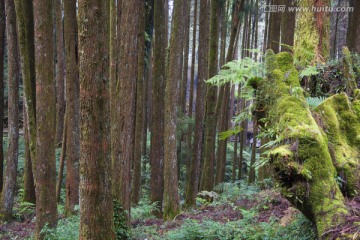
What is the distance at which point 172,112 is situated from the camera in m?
9.62

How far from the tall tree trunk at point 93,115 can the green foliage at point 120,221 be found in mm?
2213

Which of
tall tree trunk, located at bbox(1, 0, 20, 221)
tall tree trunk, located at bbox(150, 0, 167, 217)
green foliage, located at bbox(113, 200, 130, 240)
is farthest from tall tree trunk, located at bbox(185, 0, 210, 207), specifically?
tall tree trunk, located at bbox(1, 0, 20, 221)

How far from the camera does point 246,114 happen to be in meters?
5.55

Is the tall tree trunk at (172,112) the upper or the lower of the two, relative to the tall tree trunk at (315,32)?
lower

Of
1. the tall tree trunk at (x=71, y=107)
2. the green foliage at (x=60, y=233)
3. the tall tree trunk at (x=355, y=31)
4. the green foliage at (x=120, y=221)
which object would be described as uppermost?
the tall tree trunk at (x=355, y=31)

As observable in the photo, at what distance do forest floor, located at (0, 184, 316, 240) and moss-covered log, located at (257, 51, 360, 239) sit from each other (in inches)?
29.7

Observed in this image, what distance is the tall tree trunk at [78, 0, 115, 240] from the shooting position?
181 inches

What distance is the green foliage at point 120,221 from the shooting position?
23.3 feet

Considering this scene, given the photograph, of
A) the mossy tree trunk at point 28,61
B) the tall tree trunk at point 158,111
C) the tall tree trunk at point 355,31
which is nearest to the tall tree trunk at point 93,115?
the mossy tree trunk at point 28,61

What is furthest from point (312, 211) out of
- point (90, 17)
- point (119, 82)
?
point (119, 82)

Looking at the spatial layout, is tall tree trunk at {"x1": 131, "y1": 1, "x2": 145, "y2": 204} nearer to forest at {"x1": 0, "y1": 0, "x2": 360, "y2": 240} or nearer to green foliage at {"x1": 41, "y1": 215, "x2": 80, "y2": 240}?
forest at {"x1": 0, "y1": 0, "x2": 360, "y2": 240}

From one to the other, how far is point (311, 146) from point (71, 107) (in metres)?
7.35

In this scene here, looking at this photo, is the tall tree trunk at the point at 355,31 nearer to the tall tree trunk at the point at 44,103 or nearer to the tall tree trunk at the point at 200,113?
the tall tree trunk at the point at 200,113

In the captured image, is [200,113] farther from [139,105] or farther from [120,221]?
[120,221]
